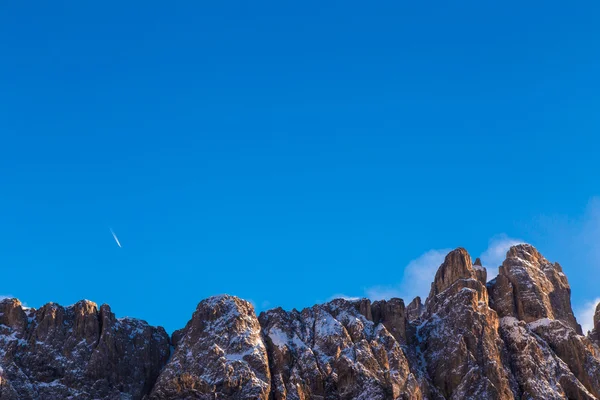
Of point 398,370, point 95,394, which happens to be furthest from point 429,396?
point 95,394

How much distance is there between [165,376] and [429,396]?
56.7 meters

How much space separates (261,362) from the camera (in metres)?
200

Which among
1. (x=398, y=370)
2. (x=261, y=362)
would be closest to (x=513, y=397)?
(x=398, y=370)

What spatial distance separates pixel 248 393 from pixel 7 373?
51.2 m

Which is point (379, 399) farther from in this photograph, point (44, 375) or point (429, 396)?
point (44, 375)

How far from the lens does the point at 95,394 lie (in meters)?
199

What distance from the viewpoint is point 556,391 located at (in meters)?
200

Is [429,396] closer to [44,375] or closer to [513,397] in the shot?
[513,397]

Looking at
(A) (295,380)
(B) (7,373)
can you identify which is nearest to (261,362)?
(A) (295,380)

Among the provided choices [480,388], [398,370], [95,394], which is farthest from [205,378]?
[480,388]

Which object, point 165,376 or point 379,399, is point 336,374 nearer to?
point 379,399

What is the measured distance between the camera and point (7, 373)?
195125 millimetres

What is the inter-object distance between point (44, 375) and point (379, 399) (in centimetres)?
7195

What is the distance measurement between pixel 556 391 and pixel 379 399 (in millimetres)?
39669
